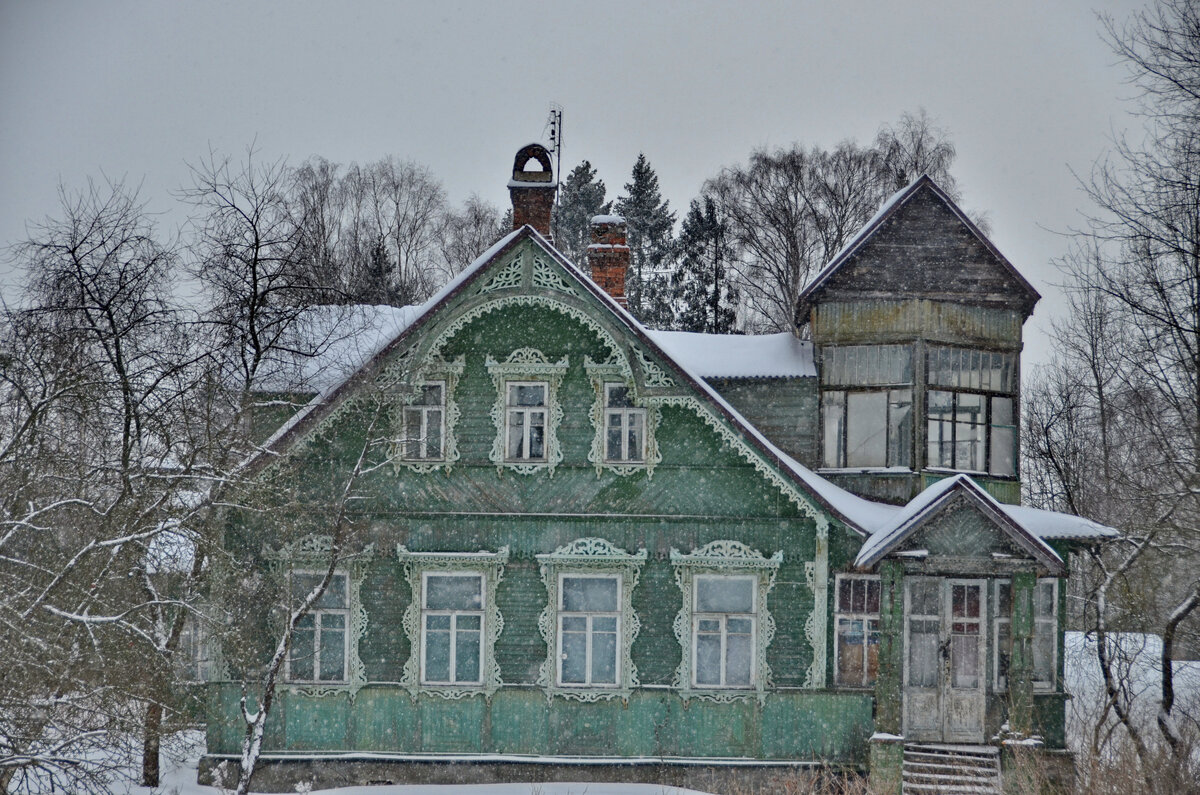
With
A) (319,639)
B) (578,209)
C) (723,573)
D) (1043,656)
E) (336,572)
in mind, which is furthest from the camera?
(578,209)

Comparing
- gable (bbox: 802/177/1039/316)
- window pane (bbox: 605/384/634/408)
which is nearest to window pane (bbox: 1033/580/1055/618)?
gable (bbox: 802/177/1039/316)

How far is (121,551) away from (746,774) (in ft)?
26.1

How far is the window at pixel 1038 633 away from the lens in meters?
16.2

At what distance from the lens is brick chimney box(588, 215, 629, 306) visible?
1870 centimetres

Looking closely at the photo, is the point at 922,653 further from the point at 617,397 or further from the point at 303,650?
the point at 303,650

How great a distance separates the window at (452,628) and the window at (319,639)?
3.40 feet

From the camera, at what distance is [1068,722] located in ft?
61.5

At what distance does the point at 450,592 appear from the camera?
1575 cm

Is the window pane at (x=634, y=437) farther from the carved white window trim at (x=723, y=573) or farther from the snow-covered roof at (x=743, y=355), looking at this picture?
the snow-covered roof at (x=743, y=355)

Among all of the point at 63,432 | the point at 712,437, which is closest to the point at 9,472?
the point at 63,432

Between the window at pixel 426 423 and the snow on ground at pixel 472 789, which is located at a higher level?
the window at pixel 426 423

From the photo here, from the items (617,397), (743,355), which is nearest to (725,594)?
(617,397)

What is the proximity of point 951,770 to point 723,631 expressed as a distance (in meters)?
3.29

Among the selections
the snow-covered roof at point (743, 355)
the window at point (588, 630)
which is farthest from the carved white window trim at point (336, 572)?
the snow-covered roof at point (743, 355)
